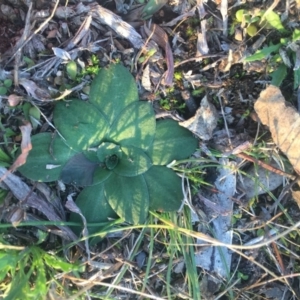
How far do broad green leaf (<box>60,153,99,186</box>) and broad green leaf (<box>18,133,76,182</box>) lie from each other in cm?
2

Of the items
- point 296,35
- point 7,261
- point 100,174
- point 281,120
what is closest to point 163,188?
point 100,174

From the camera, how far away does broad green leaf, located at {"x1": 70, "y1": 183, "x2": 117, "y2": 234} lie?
1.78m

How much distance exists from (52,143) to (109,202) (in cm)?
31

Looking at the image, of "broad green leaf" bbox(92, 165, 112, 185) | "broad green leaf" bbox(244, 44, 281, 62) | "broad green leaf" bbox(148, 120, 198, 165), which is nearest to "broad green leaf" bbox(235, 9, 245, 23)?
"broad green leaf" bbox(244, 44, 281, 62)

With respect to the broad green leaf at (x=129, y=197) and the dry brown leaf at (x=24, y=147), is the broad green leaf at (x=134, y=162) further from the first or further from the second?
the dry brown leaf at (x=24, y=147)

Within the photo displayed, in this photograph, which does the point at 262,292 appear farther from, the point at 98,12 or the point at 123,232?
the point at 98,12

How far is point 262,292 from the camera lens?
191 centimetres

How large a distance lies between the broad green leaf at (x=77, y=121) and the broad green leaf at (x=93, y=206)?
0.58 ft

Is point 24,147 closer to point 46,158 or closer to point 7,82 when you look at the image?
point 46,158

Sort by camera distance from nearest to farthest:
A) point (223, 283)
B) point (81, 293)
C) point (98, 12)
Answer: point (81, 293) < point (98, 12) < point (223, 283)

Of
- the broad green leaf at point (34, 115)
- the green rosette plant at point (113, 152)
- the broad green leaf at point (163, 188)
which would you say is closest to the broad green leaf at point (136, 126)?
the green rosette plant at point (113, 152)

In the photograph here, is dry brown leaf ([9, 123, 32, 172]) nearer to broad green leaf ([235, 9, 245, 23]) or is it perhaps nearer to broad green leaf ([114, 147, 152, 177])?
broad green leaf ([114, 147, 152, 177])

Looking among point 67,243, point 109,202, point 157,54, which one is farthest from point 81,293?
point 157,54

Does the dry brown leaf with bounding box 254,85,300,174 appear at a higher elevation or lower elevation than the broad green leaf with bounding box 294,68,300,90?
lower
